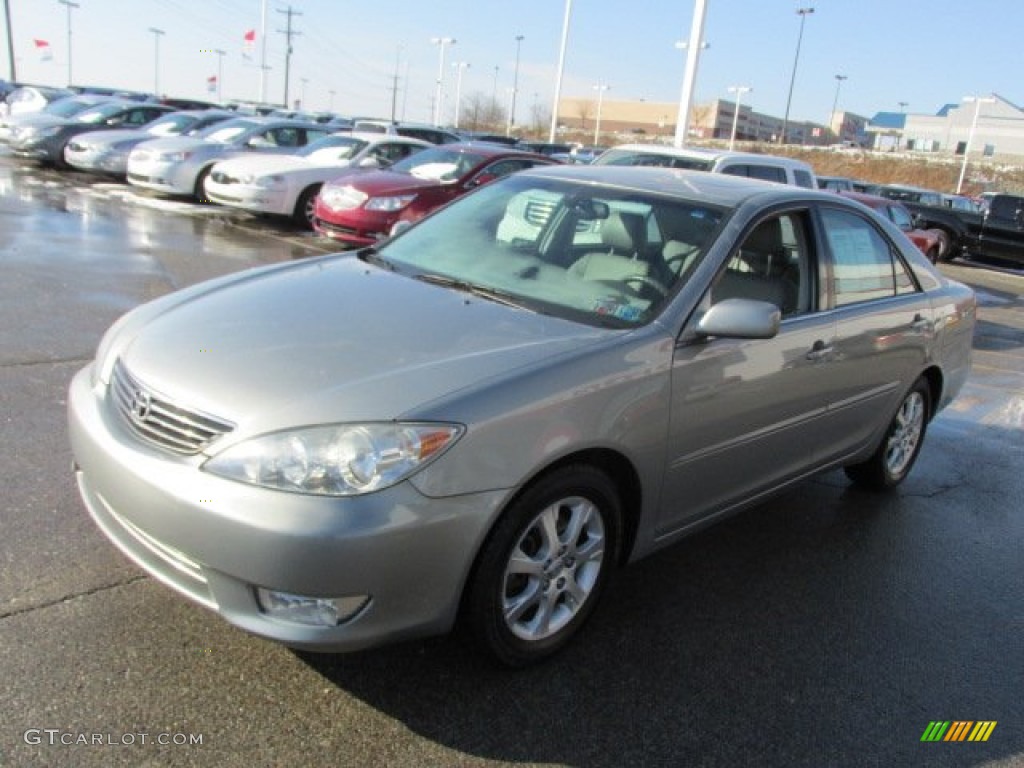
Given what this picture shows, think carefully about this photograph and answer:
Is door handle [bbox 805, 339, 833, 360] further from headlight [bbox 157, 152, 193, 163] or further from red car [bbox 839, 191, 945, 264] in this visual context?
headlight [bbox 157, 152, 193, 163]

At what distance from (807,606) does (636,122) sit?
140m

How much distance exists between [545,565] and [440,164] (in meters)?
10.1

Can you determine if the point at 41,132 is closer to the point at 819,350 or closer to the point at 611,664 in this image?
the point at 819,350

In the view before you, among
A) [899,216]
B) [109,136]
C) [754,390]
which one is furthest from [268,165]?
[754,390]

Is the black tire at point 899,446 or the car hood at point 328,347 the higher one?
the car hood at point 328,347

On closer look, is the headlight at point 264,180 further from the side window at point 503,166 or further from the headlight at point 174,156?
the side window at point 503,166

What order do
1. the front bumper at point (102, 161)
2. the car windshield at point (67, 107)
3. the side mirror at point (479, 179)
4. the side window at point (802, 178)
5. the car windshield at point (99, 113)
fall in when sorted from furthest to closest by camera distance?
1. the car windshield at point (67, 107)
2. the car windshield at point (99, 113)
3. the front bumper at point (102, 161)
4. the side mirror at point (479, 179)
5. the side window at point (802, 178)

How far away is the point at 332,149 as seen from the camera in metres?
14.3

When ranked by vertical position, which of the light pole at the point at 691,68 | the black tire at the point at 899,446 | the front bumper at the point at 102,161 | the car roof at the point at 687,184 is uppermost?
the light pole at the point at 691,68

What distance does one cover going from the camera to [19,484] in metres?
3.68

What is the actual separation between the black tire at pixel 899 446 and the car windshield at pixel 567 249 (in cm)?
199

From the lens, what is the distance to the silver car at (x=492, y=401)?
93.4 inches

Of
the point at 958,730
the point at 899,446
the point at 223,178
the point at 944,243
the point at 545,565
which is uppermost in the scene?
the point at 223,178

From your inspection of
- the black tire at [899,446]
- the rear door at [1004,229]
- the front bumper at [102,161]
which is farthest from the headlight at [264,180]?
the rear door at [1004,229]
